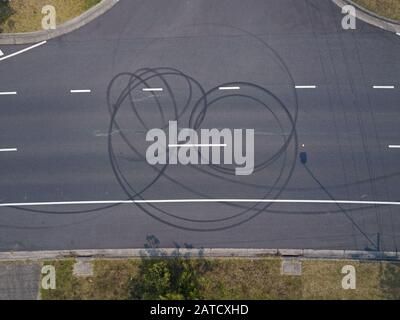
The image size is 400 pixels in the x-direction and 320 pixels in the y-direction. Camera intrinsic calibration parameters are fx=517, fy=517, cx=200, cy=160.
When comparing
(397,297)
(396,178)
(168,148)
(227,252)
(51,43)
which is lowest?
(397,297)

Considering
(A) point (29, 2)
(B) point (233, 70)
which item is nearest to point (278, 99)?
(B) point (233, 70)

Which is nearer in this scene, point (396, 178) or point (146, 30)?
point (396, 178)

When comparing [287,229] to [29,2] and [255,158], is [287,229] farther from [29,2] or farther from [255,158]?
[29,2]

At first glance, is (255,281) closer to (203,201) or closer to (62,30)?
(203,201)

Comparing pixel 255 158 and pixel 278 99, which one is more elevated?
pixel 278 99

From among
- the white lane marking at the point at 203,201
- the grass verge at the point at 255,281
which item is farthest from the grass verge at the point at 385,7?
the grass verge at the point at 255,281

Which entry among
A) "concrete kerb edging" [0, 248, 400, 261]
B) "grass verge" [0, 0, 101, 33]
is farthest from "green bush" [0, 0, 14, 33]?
"concrete kerb edging" [0, 248, 400, 261]

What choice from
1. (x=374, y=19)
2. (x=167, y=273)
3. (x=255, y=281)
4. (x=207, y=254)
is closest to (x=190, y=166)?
(x=207, y=254)

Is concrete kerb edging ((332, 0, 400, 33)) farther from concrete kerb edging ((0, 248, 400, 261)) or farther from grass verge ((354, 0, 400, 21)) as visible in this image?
concrete kerb edging ((0, 248, 400, 261))
